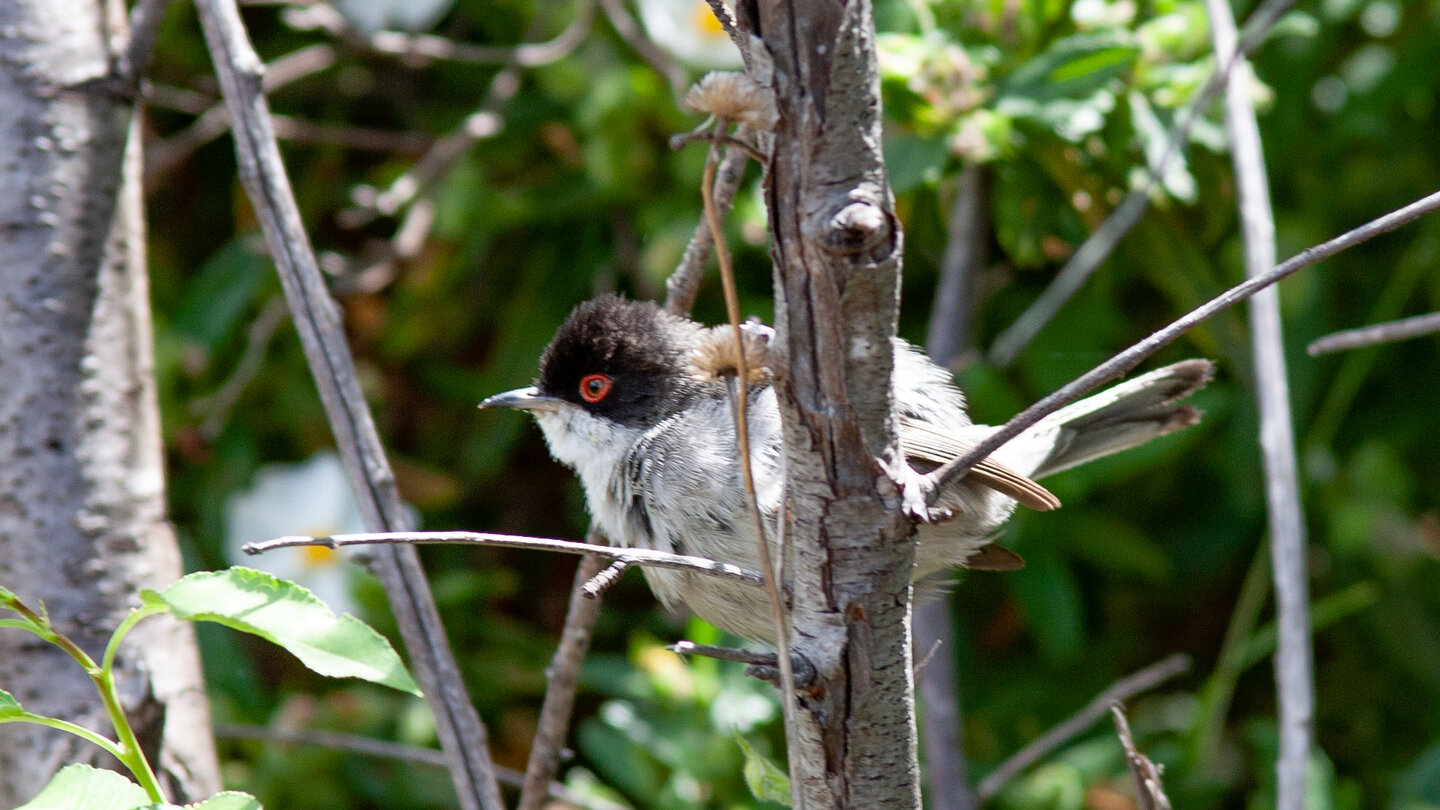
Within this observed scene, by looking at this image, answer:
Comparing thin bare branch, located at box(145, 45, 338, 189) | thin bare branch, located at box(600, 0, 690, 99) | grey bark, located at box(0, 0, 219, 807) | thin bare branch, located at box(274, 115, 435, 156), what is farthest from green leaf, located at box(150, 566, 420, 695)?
thin bare branch, located at box(274, 115, 435, 156)

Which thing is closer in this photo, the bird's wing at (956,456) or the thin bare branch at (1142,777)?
the thin bare branch at (1142,777)

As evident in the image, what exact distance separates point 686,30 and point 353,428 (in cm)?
189

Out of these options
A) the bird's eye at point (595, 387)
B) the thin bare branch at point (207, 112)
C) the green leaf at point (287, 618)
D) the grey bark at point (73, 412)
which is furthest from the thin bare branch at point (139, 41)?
the green leaf at point (287, 618)

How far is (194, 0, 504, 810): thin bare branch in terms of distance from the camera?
5.90ft

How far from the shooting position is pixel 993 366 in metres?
3.08

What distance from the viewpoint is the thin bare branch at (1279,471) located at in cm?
202

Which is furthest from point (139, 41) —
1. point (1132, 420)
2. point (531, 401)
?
point (1132, 420)

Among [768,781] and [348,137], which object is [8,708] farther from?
[348,137]

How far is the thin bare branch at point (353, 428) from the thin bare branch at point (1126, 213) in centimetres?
152

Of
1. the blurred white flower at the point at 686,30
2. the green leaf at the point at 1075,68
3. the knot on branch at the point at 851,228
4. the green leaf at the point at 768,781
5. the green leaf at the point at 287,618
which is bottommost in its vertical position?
the green leaf at the point at 768,781

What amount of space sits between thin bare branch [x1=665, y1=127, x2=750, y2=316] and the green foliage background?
0.80 meters

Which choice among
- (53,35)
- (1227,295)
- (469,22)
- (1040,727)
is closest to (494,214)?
(469,22)

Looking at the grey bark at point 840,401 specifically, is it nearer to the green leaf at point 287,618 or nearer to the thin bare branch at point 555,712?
the green leaf at point 287,618

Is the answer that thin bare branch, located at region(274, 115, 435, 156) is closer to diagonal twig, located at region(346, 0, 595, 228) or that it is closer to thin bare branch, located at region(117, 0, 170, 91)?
diagonal twig, located at region(346, 0, 595, 228)
